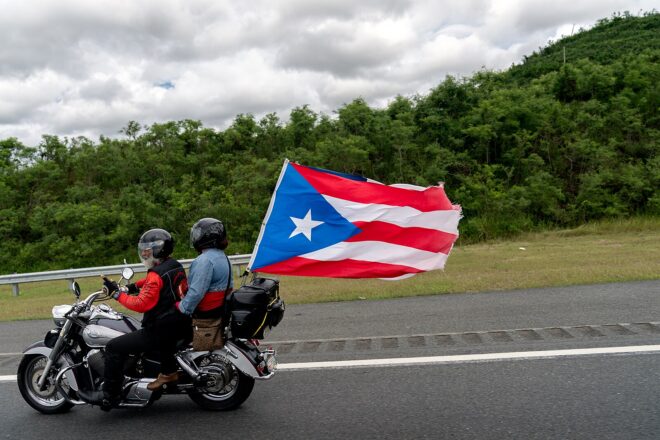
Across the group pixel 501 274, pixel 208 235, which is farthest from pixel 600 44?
pixel 208 235

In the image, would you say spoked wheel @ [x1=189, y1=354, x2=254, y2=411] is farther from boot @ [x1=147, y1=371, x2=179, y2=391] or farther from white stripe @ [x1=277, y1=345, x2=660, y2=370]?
white stripe @ [x1=277, y1=345, x2=660, y2=370]

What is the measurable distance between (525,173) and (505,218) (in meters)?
2.96

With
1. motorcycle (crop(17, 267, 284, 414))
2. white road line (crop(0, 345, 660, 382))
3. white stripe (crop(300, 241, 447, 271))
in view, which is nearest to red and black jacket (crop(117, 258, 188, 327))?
motorcycle (crop(17, 267, 284, 414))

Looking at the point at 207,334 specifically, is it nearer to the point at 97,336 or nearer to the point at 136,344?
the point at 136,344

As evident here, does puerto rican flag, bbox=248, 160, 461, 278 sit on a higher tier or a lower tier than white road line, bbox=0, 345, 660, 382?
higher

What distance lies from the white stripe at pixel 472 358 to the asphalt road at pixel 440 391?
0.41 ft

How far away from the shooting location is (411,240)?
8.51 metres

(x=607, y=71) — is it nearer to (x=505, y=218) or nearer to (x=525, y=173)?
(x=525, y=173)

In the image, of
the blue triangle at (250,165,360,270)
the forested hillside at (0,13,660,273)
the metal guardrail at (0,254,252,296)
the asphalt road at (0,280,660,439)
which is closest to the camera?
the asphalt road at (0,280,660,439)

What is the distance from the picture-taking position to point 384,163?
23.1 m

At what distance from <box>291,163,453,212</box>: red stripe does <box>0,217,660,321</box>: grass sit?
1925 mm

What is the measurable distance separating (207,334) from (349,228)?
341 centimetres

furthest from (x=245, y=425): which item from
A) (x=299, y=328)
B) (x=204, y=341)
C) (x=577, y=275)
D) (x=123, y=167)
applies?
(x=123, y=167)

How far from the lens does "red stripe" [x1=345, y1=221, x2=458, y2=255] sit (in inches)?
319
